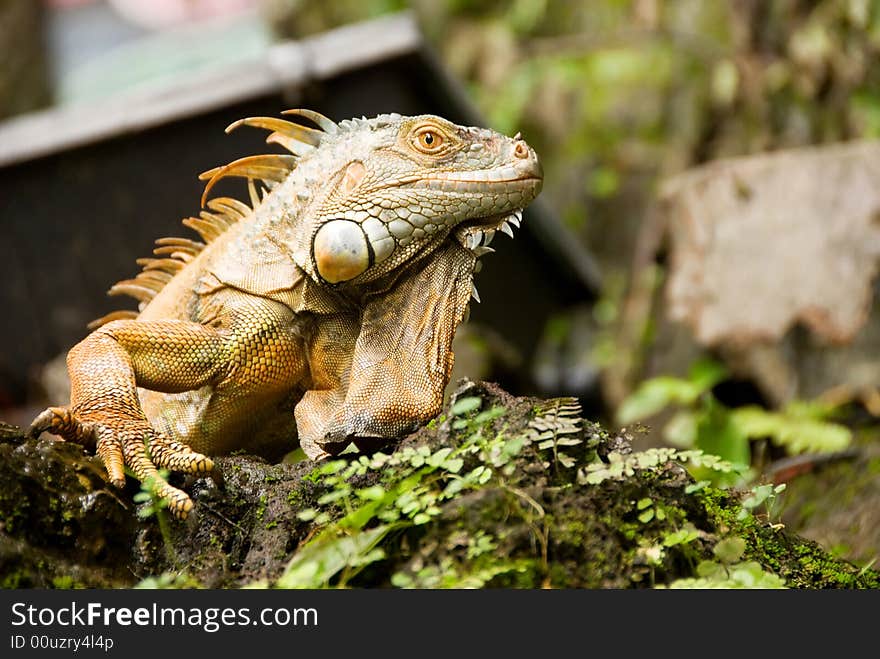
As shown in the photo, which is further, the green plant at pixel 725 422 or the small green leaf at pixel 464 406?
the green plant at pixel 725 422

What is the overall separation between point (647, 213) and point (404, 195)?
9.46m

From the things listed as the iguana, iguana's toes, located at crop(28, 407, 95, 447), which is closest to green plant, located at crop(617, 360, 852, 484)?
the iguana

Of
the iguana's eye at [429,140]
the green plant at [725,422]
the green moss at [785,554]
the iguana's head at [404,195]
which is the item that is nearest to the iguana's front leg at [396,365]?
the iguana's head at [404,195]

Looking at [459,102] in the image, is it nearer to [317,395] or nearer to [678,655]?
[317,395]

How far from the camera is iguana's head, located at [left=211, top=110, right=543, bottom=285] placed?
3.63 meters

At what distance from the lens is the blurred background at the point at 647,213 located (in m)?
8.13

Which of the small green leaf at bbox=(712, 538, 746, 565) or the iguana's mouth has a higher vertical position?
the iguana's mouth

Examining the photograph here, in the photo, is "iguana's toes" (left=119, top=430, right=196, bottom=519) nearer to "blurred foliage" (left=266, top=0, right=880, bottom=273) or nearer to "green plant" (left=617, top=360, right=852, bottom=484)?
"green plant" (left=617, top=360, right=852, bottom=484)

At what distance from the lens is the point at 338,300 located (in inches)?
152

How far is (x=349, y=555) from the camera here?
8.93 feet

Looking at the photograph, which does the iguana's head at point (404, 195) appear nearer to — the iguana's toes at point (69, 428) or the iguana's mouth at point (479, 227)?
the iguana's mouth at point (479, 227)

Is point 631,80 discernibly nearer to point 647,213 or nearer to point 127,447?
point 647,213

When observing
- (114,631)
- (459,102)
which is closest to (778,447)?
(459,102)

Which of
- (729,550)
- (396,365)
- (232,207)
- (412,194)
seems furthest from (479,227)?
(729,550)
